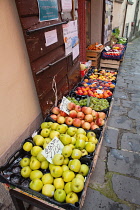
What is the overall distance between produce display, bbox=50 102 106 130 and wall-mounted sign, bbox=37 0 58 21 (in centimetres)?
152

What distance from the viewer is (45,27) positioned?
2189mm

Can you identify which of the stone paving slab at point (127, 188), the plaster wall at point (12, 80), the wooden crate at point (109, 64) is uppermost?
the plaster wall at point (12, 80)

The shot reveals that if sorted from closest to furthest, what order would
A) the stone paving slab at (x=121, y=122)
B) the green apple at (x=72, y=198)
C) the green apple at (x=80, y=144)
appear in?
the green apple at (x=72, y=198), the green apple at (x=80, y=144), the stone paving slab at (x=121, y=122)

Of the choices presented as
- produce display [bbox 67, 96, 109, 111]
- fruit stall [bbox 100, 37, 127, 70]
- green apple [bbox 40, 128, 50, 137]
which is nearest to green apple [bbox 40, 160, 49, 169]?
green apple [bbox 40, 128, 50, 137]

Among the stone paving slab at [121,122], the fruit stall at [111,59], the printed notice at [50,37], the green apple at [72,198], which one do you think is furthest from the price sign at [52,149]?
the fruit stall at [111,59]

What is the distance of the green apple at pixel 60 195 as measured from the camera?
148 cm

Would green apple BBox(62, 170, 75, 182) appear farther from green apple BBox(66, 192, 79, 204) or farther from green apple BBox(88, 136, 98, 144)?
green apple BBox(88, 136, 98, 144)

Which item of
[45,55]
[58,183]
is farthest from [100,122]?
[45,55]

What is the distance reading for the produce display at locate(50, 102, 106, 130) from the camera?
2463mm

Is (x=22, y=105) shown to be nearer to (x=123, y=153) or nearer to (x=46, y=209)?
(x=46, y=209)

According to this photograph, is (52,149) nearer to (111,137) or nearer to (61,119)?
(61,119)

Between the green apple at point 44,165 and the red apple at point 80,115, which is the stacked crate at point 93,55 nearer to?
the red apple at point 80,115

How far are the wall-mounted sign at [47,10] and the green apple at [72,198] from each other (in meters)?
2.32

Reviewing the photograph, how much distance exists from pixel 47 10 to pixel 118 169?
286 centimetres
